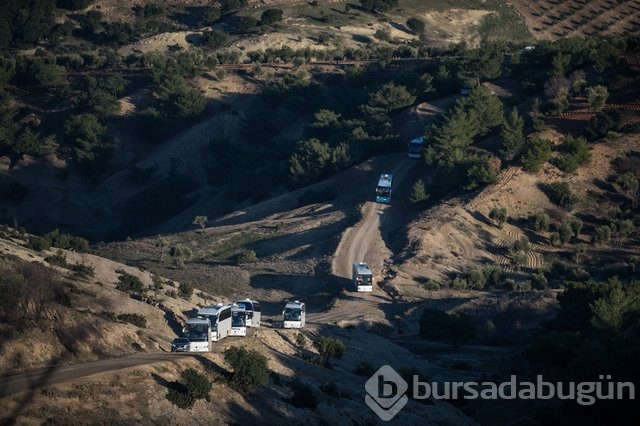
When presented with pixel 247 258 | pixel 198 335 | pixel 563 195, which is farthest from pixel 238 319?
pixel 563 195

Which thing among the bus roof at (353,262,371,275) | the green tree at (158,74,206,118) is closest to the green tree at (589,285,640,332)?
the bus roof at (353,262,371,275)

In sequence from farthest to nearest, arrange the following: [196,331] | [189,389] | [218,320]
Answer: [218,320], [196,331], [189,389]

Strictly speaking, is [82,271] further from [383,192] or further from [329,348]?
[383,192]

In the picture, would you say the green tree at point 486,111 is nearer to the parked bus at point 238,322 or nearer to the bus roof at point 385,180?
the bus roof at point 385,180

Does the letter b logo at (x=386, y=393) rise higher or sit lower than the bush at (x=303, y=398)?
lower

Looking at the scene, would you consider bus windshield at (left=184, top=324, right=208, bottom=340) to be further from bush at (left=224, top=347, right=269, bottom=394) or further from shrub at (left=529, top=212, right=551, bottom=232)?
shrub at (left=529, top=212, right=551, bottom=232)

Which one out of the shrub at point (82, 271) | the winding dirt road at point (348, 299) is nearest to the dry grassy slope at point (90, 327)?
the shrub at point (82, 271)
